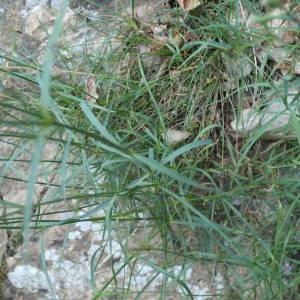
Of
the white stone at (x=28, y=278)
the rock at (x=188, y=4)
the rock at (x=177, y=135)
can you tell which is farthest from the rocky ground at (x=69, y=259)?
the rock at (x=177, y=135)

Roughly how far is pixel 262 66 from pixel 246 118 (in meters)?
0.14

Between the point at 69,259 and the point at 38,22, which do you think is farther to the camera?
the point at 38,22

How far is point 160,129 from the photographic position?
136cm

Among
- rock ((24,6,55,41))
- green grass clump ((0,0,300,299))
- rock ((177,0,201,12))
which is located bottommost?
green grass clump ((0,0,300,299))

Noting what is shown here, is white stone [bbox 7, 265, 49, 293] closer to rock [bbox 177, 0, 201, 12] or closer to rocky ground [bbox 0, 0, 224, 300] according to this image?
rocky ground [bbox 0, 0, 224, 300]

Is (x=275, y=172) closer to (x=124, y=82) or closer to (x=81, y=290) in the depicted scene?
(x=124, y=82)

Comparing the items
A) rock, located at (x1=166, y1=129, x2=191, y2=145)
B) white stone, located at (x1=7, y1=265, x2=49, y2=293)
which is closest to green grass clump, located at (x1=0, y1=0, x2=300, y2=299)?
rock, located at (x1=166, y1=129, x2=191, y2=145)

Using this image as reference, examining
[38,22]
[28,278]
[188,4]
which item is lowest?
[28,278]

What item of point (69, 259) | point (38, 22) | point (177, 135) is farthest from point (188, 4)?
point (69, 259)

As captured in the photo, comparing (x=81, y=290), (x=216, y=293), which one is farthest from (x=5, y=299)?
(x=216, y=293)

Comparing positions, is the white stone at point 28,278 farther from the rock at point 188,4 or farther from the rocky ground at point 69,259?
the rock at point 188,4

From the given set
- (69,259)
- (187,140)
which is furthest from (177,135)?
(69,259)

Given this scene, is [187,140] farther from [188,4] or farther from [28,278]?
[28,278]

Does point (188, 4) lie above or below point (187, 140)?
above
